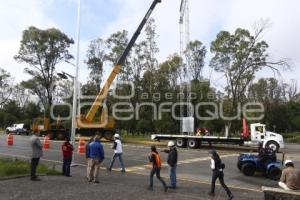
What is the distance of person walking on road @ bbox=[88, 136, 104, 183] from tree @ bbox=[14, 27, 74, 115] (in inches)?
2231

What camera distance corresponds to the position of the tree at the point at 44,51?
7000 centimetres

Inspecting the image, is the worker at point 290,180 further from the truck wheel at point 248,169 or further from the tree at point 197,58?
the tree at point 197,58

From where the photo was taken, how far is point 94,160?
1549 cm

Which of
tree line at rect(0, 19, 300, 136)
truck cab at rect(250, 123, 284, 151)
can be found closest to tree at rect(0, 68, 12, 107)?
tree line at rect(0, 19, 300, 136)

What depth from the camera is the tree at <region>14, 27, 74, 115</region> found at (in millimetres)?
70000

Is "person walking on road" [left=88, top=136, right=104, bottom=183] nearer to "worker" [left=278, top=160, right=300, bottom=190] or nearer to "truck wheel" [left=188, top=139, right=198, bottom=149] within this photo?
"worker" [left=278, top=160, right=300, bottom=190]

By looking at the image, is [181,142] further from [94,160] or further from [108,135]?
[94,160]

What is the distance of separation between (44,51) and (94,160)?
57.8m

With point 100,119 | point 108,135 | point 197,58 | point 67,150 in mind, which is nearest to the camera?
point 67,150

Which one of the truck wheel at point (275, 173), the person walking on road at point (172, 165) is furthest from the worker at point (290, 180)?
the truck wheel at point (275, 173)

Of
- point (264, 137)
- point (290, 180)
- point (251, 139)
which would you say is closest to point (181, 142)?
point (251, 139)

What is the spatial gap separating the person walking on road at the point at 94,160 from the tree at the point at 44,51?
186 feet

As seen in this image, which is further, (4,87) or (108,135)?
(4,87)

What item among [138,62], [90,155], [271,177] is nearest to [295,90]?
[138,62]
